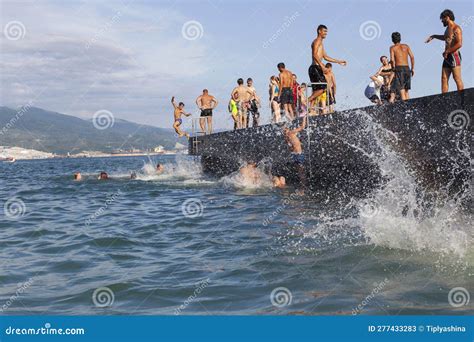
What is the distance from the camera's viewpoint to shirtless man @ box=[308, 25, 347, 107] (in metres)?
12.6


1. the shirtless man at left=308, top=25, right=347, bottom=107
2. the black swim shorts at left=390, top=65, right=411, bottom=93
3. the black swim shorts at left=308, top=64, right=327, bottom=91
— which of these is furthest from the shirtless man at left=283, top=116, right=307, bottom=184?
the black swim shorts at left=390, top=65, right=411, bottom=93

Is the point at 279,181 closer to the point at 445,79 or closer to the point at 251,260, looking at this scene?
the point at 445,79

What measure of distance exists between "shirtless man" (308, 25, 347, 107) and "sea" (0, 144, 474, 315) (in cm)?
274

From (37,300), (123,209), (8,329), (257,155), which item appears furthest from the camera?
(257,155)

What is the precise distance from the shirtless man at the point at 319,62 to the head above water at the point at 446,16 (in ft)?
11.5

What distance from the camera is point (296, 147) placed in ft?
50.4

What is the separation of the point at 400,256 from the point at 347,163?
636cm

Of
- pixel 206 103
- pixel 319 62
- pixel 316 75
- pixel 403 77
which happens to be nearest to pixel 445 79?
pixel 403 77

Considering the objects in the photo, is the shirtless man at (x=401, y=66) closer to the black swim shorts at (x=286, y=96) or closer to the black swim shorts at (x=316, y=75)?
the black swim shorts at (x=316, y=75)

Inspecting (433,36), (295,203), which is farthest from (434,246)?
(295,203)

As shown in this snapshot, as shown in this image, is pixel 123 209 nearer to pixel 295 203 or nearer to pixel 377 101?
pixel 295 203

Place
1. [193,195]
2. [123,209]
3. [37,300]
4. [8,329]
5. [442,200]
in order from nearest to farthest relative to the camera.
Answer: [8,329] → [37,300] → [442,200] → [123,209] → [193,195]

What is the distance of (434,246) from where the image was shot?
705 centimetres

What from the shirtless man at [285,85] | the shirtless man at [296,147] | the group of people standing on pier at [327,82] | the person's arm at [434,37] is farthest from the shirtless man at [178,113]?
the person's arm at [434,37]
